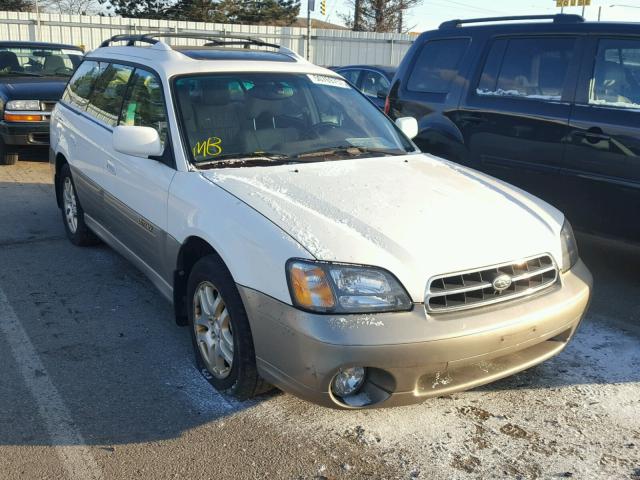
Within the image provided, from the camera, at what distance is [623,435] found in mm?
3113

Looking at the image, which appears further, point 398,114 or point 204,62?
point 398,114

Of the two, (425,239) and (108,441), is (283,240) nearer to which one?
(425,239)

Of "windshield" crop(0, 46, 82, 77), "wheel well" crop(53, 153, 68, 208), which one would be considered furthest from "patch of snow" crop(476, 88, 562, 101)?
"windshield" crop(0, 46, 82, 77)

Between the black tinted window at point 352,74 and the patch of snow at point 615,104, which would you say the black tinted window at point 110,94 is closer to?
the patch of snow at point 615,104

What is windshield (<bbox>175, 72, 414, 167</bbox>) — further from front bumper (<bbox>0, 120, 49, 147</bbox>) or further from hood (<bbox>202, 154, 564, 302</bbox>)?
front bumper (<bbox>0, 120, 49, 147</bbox>)

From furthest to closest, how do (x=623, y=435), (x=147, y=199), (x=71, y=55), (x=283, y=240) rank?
(x=71, y=55)
(x=147, y=199)
(x=623, y=435)
(x=283, y=240)

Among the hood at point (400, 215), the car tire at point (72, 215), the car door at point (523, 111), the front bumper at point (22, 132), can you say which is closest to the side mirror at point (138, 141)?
the hood at point (400, 215)

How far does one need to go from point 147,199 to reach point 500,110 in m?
3.03

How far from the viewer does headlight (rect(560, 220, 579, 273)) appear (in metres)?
3.36

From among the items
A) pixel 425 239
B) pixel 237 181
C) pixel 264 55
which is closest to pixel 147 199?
pixel 237 181

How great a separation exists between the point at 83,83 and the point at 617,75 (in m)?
4.24

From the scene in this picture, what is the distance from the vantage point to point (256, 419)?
3.23 metres

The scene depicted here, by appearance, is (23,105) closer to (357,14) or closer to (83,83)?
(83,83)

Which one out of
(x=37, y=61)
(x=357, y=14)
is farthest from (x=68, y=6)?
(x=37, y=61)
